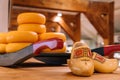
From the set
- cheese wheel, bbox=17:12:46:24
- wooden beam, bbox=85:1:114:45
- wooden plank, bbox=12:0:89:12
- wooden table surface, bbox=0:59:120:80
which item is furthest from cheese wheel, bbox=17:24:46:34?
wooden beam, bbox=85:1:114:45

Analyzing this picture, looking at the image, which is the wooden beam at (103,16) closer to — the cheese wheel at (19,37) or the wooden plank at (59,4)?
the wooden plank at (59,4)

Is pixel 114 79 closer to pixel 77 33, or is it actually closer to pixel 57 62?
pixel 57 62

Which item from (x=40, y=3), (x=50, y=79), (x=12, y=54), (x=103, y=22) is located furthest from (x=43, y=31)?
(x=103, y=22)

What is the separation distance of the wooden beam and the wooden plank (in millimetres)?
116

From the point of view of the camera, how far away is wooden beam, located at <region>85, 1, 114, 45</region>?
9.27ft

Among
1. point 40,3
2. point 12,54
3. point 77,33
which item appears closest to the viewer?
point 12,54

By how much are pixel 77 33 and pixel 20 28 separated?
10.6ft

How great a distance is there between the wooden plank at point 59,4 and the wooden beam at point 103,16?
0.12 meters

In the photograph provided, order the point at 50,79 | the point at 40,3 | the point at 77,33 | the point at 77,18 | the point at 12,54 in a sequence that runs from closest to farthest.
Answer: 1. the point at 50,79
2. the point at 12,54
3. the point at 40,3
4. the point at 77,33
5. the point at 77,18

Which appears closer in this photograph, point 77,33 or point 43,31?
point 43,31

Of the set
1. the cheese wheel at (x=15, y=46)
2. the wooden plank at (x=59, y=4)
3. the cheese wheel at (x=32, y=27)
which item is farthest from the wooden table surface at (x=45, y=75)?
the wooden plank at (x=59, y=4)

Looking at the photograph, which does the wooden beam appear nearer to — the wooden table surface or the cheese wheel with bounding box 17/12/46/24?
the cheese wheel with bounding box 17/12/46/24

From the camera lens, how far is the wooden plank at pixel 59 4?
2.40 m

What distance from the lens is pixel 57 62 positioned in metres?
0.70
